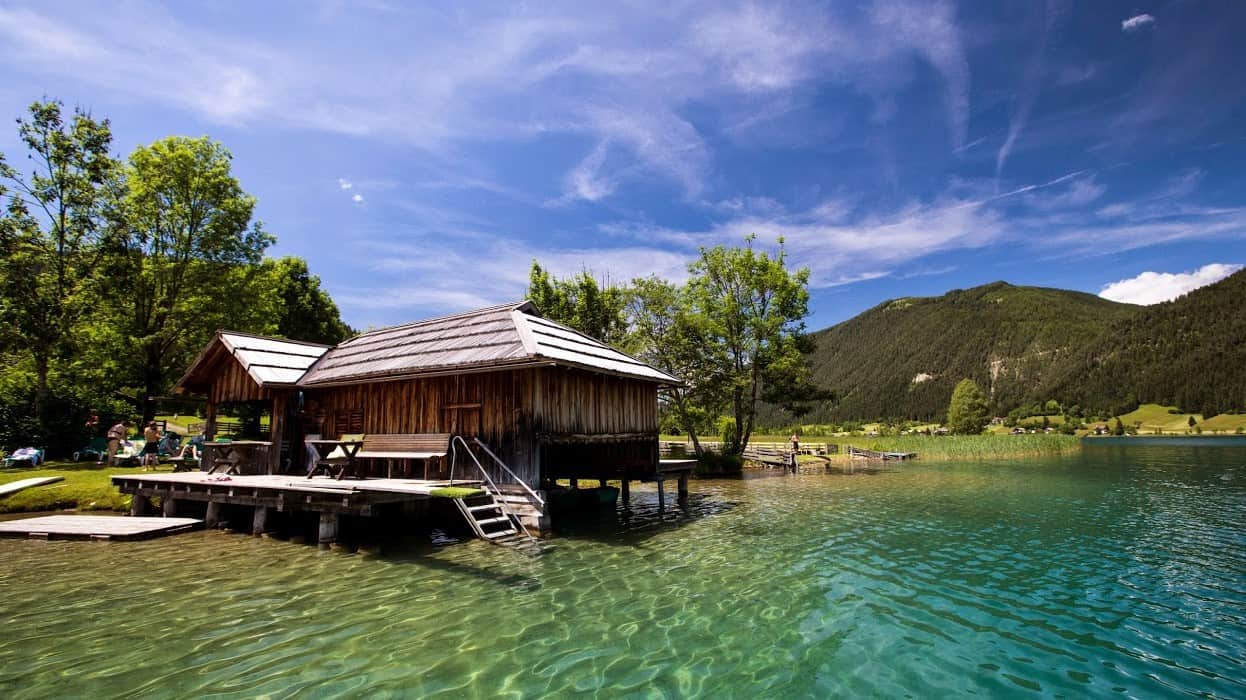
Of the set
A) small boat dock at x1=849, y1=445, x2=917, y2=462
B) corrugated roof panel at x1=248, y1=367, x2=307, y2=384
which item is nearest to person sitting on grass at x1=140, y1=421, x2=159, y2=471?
corrugated roof panel at x1=248, y1=367, x2=307, y2=384

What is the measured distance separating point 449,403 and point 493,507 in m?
4.02

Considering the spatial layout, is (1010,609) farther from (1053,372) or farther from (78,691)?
(1053,372)

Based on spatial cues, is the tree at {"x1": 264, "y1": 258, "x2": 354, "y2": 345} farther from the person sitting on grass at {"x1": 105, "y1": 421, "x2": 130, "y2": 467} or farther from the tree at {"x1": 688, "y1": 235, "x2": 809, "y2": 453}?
the tree at {"x1": 688, "y1": 235, "x2": 809, "y2": 453}

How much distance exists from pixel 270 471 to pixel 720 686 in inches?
745

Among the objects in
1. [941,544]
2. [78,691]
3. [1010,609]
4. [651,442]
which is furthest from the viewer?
[651,442]

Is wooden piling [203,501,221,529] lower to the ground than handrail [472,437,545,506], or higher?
lower

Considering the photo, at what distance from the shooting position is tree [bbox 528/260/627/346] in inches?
1702

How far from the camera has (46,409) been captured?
2475 cm

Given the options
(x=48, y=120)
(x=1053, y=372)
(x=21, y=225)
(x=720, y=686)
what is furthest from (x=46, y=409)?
(x=1053, y=372)

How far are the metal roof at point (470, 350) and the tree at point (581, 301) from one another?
22.1m

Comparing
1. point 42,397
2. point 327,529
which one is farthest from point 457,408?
point 42,397

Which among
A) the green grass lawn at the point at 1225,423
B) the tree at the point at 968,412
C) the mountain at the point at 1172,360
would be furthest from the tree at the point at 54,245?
the mountain at the point at 1172,360

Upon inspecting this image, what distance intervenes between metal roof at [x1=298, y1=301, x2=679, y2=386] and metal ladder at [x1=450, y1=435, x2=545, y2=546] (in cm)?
255

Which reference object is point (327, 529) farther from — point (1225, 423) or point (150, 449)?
point (1225, 423)
